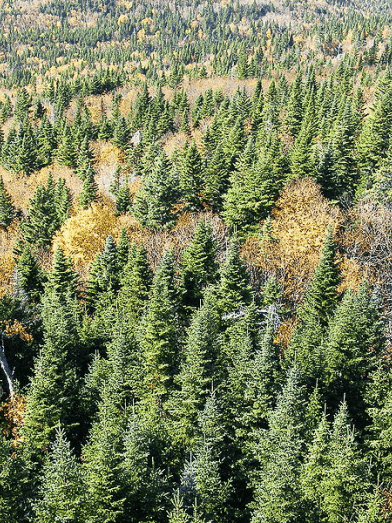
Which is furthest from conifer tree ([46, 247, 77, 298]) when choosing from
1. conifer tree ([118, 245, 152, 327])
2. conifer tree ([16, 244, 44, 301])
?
conifer tree ([118, 245, 152, 327])

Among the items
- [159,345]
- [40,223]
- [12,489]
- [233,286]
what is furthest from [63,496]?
[40,223]

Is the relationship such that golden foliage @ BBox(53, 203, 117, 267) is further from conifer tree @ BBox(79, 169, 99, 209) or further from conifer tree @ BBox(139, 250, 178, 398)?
conifer tree @ BBox(139, 250, 178, 398)

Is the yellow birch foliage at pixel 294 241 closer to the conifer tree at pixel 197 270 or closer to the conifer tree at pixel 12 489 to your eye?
the conifer tree at pixel 197 270

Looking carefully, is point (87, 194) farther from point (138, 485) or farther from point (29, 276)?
point (138, 485)

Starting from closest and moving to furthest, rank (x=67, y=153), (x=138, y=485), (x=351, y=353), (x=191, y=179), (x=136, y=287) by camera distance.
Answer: (x=138, y=485), (x=351, y=353), (x=136, y=287), (x=191, y=179), (x=67, y=153)

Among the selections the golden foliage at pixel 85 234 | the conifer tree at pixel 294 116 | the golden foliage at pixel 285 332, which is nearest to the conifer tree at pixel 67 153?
the golden foliage at pixel 85 234

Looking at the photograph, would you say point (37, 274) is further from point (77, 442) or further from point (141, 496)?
point (141, 496)
